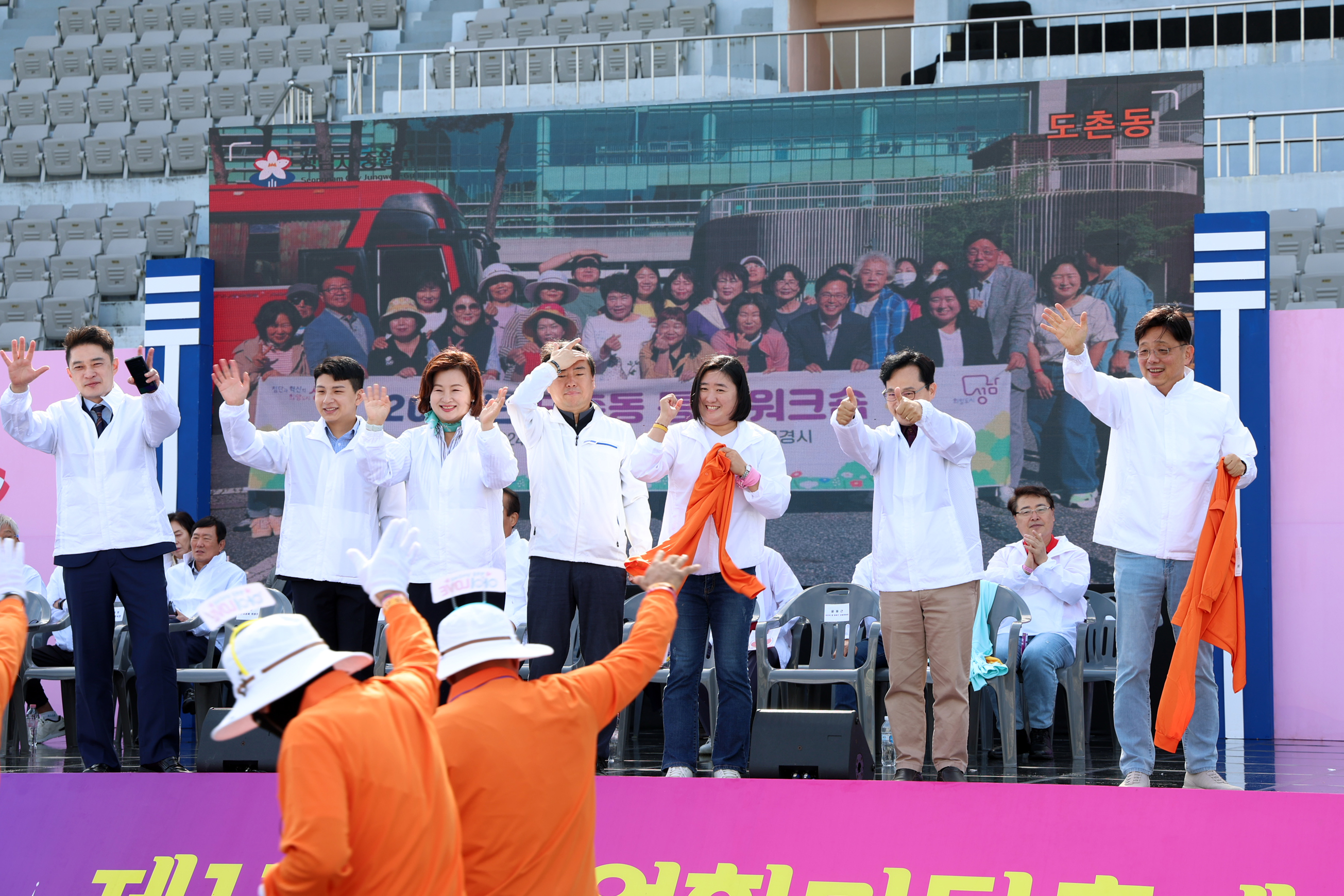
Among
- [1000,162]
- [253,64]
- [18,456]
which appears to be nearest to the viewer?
[1000,162]

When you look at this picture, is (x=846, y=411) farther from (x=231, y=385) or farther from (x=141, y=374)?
Answer: (x=141, y=374)

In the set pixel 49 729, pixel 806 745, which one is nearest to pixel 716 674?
pixel 806 745

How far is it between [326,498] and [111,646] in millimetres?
1001

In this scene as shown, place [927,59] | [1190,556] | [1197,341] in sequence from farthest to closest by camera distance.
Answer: [927,59] < [1197,341] < [1190,556]

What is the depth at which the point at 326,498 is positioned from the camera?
509cm

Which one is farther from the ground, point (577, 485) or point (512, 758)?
point (577, 485)

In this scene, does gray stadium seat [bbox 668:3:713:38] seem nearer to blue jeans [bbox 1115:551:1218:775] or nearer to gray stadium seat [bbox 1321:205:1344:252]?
gray stadium seat [bbox 1321:205:1344:252]

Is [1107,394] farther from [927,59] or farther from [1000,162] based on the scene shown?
[927,59]

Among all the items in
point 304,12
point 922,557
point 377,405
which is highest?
point 304,12

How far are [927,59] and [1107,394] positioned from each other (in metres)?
9.29

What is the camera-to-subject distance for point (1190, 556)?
4488 millimetres

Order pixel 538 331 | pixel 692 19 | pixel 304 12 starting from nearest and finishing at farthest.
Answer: pixel 538 331 → pixel 692 19 → pixel 304 12

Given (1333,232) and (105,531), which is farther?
(1333,232)

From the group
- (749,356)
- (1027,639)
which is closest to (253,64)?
(749,356)
